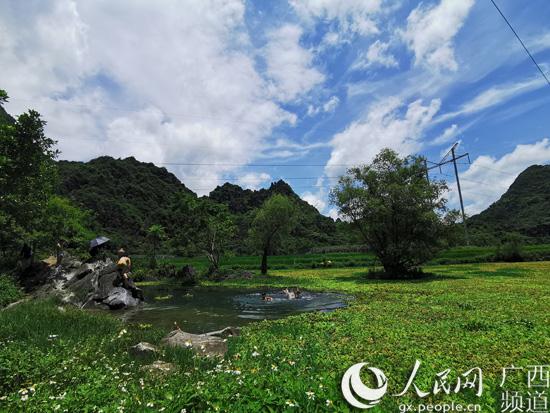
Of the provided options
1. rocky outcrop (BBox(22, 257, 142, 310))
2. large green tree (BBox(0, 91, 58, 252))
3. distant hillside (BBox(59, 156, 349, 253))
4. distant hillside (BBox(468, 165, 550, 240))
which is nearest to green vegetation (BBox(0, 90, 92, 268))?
large green tree (BBox(0, 91, 58, 252))

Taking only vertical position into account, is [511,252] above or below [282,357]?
above

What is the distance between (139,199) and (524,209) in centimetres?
12031

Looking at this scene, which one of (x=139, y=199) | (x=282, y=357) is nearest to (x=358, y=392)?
(x=282, y=357)

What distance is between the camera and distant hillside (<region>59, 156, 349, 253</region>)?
10175 centimetres

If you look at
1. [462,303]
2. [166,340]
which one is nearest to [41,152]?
[166,340]

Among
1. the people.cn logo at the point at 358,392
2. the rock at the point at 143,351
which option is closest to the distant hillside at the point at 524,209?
the rock at the point at 143,351

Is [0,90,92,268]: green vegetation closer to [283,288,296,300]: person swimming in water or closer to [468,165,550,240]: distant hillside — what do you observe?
[283,288,296,300]: person swimming in water

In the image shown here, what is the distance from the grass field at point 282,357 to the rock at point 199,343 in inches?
16.7

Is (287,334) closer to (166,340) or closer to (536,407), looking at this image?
(166,340)

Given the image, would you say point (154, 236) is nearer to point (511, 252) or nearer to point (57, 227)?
point (57, 227)

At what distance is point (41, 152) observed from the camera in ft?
95.2

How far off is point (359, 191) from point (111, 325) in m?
26.2

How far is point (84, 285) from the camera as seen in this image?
85.5 feet

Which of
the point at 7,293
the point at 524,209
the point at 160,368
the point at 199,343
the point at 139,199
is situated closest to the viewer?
the point at 160,368
